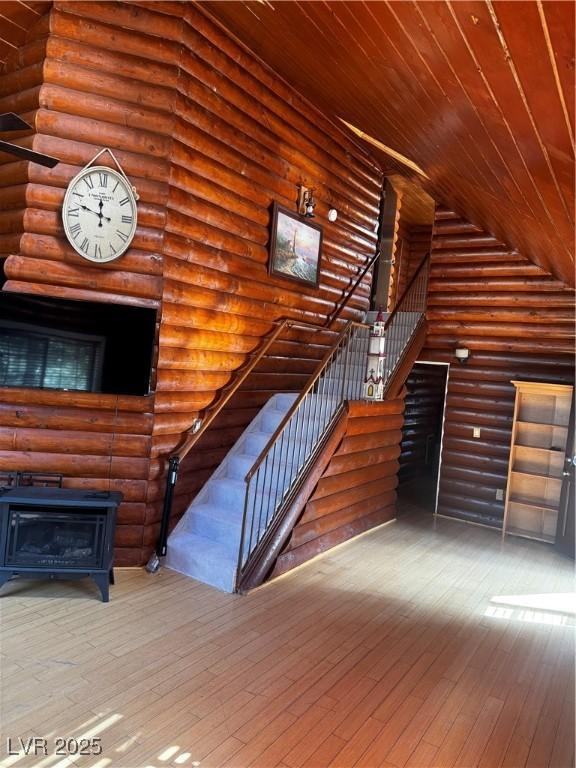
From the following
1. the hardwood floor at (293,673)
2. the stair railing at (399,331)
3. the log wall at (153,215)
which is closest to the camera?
the hardwood floor at (293,673)

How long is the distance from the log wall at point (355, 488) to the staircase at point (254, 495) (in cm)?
27

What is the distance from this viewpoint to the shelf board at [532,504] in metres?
6.71

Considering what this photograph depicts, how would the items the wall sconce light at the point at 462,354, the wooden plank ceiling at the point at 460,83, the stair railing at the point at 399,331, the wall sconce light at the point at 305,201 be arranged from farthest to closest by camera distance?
the wall sconce light at the point at 462,354 < the stair railing at the point at 399,331 < the wall sconce light at the point at 305,201 < the wooden plank ceiling at the point at 460,83

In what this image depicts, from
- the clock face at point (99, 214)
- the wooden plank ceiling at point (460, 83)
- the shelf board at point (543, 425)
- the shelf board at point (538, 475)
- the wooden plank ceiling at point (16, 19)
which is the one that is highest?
the wooden plank ceiling at point (16, 19)

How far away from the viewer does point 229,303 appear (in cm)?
530

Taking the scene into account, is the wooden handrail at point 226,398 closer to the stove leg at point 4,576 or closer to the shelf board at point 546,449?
the stove leg at point 4,576

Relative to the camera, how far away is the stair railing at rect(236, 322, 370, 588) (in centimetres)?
468

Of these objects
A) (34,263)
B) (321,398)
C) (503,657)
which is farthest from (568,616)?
(34,263)

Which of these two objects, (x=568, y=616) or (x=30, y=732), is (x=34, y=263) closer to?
(x=30, y=732)

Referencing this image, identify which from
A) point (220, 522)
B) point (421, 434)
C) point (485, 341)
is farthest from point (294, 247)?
point (421, 434)

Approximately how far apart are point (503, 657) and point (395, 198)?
24.2 ft

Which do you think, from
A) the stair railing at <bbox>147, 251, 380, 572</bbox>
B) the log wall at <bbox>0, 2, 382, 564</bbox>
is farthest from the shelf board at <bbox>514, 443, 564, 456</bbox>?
the log wall at <bbox>0, 2, 382, 564</bbox>

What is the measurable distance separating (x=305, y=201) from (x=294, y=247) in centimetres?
58

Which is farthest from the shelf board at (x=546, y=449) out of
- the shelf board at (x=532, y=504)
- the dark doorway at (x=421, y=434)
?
the dark doorway at (x=421, y=434)
